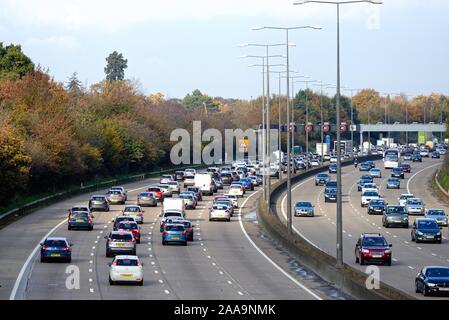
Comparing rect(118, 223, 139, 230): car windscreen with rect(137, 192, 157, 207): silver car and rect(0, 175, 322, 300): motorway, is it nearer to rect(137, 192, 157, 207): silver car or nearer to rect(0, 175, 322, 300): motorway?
rect(0, 175, 322, 300): motorway

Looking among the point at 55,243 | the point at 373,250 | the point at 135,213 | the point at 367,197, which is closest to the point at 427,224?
the point at 373,250

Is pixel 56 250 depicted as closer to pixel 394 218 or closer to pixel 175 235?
pixel 175 235

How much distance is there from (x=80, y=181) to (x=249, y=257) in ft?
195

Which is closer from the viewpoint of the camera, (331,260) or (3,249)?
(331,260)

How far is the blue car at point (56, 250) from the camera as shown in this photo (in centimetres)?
5247

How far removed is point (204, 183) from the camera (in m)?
105

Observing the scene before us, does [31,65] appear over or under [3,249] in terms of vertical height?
over

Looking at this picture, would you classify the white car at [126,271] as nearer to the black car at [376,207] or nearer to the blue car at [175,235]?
the blue car at [175,235]

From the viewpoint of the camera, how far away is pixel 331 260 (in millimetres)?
50156

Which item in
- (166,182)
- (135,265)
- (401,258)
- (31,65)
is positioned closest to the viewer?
(135,265)

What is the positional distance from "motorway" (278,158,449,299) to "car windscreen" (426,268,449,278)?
809mm
